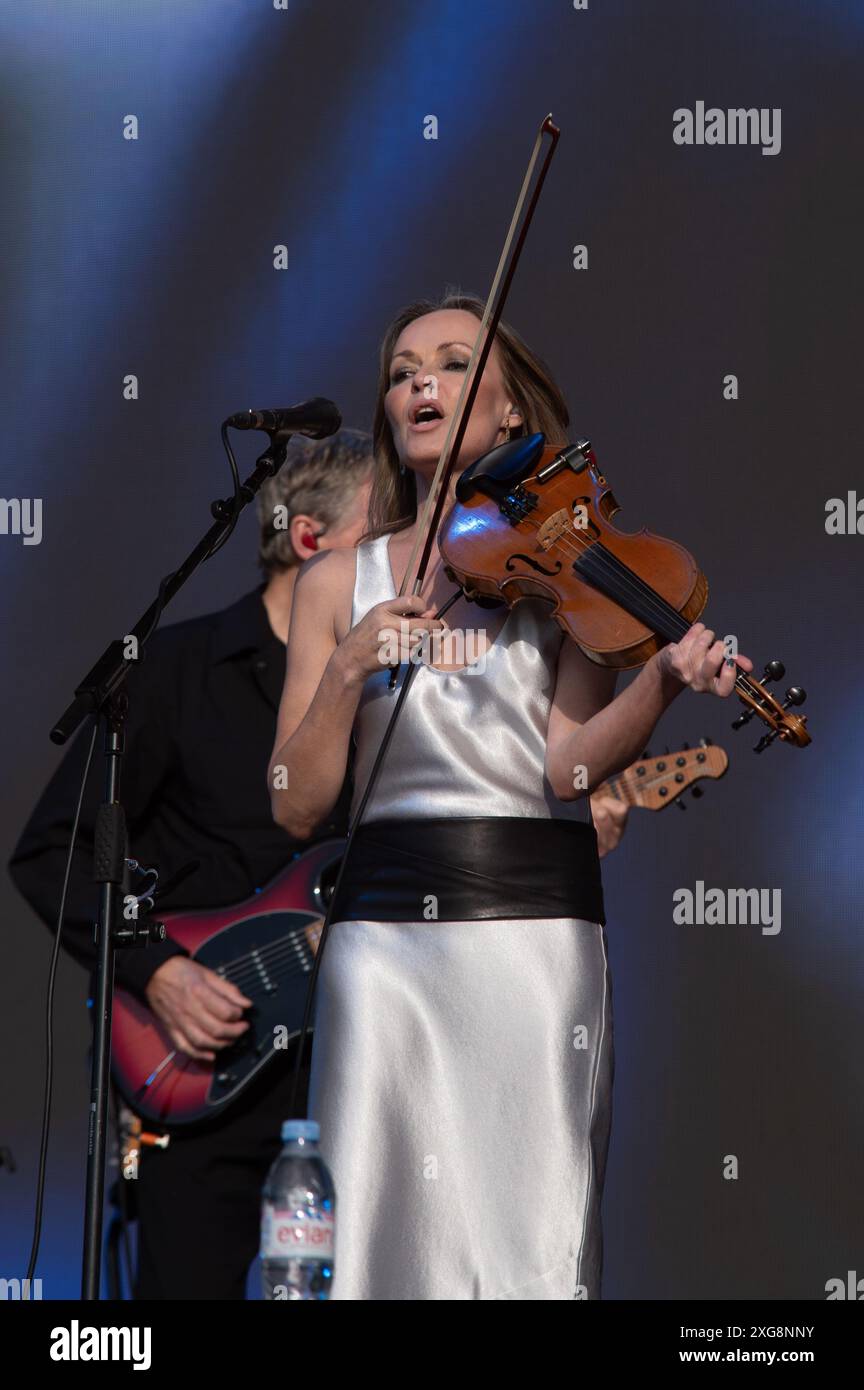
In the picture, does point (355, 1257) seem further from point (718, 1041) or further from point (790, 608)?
point (790, 608)

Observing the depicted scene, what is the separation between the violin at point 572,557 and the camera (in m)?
2.47

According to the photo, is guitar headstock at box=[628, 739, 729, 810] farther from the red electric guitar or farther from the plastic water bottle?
the plastic water bottle

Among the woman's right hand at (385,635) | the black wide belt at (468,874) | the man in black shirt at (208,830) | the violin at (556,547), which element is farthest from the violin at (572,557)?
the man in black shirt at (208,830)

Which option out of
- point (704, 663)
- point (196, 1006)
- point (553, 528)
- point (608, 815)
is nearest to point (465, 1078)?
point (704, 663)

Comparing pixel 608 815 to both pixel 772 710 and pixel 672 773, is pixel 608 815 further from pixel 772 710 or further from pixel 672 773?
pixel 772 710

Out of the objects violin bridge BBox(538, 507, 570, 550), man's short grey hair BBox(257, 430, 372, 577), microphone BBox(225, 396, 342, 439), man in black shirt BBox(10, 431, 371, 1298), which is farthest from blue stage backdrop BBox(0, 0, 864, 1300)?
violin bridge BBox(538, 507, 570, 550)

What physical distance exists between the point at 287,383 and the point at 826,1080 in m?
1.88

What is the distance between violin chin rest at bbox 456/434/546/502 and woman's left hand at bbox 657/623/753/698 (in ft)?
1.14

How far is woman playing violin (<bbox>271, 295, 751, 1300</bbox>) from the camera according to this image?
7.92 ft

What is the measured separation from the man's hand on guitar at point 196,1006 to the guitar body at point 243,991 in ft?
0.10

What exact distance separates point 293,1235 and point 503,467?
3.54 ft

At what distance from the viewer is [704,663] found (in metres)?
2.35

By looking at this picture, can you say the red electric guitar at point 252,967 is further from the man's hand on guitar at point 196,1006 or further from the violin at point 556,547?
the violin at point 556,547

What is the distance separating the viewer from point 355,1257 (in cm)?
240
